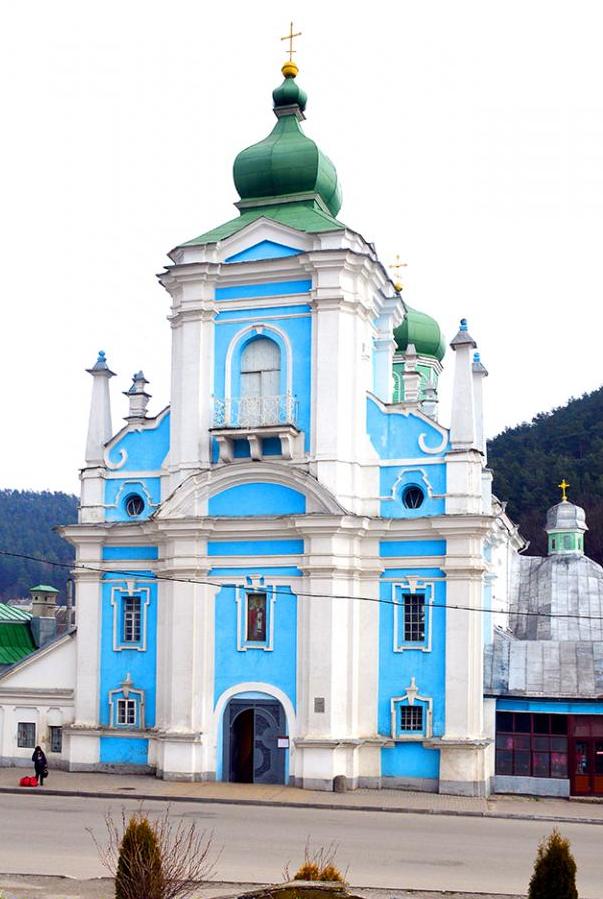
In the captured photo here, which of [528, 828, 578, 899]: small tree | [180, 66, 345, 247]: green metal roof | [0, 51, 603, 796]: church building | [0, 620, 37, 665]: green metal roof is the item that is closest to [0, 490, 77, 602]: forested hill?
[0, 620, 37, 665]: green metal roof

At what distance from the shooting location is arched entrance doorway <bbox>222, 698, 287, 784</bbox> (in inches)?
1036

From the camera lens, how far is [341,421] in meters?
26.8

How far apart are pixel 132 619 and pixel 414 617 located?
22.8 feet

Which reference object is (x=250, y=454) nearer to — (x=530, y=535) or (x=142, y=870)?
(x=142, y=870)

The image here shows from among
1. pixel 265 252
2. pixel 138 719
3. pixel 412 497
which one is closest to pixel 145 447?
pixel 265 252

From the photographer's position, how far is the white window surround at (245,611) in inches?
1048

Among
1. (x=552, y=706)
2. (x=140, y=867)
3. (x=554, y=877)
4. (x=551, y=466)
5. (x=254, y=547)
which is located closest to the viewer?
(x=140, y=867)

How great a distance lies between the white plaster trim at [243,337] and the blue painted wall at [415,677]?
532 centimetres

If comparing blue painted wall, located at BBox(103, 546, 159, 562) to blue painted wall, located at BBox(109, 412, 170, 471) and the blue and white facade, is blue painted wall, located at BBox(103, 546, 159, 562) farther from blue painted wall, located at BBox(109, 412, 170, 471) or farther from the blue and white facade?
blue painted wall, located at BBox(109, 412, 170, 471)

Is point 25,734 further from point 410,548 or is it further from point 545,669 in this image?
point 545,669

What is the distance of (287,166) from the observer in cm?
2914

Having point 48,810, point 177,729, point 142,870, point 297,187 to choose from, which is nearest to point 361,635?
point 177,729

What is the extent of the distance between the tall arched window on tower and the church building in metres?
0.05

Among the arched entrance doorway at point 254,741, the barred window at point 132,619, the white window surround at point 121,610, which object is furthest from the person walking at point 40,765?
the arched entrance doorway at point 254,741
